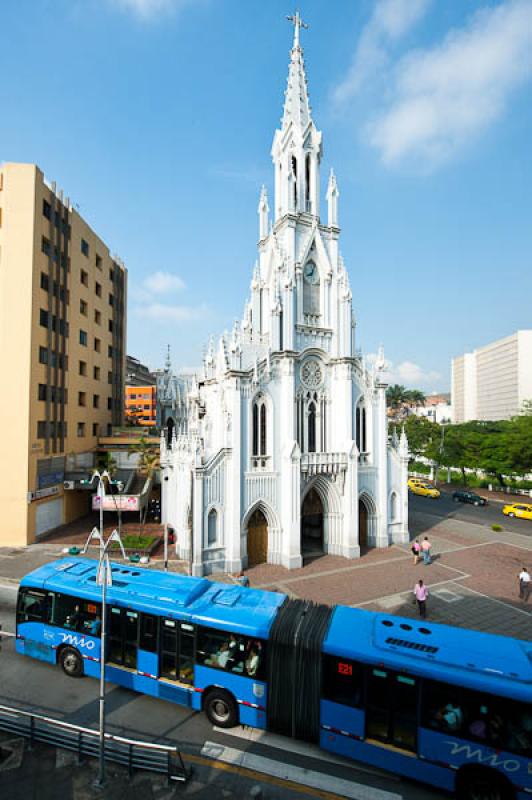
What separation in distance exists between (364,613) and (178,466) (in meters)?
20.0

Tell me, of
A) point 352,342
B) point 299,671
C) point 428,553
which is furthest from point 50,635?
point 352,342

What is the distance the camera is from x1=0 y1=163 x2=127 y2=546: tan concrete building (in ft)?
91.6

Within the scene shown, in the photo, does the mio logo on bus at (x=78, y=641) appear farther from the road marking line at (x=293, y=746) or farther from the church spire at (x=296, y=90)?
the church spire at (x=296, y=90)

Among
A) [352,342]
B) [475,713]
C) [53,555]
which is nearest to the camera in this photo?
[475,713]

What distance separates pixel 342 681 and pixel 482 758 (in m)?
2.87

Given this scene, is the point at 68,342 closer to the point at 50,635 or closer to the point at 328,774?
the point at 50,635

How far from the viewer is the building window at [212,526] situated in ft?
74.5

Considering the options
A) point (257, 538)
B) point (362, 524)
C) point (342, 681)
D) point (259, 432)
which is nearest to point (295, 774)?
point (342, 681)

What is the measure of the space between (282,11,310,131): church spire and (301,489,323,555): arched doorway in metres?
25.6

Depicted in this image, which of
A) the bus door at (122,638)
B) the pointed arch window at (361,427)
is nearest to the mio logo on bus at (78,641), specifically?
the bus door at (122,638)

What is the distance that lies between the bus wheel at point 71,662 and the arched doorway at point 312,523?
16.3 metres

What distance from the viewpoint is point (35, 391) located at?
28.9m

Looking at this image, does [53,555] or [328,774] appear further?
[53,555]

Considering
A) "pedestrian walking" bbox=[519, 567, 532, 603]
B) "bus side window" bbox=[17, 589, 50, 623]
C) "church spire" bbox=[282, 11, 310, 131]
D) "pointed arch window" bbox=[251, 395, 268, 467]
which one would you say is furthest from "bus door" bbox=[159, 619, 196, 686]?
"church spire" bbox=[282, 11, 310, 131]
